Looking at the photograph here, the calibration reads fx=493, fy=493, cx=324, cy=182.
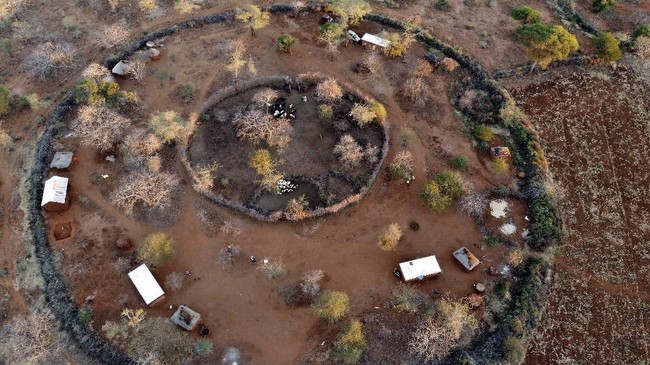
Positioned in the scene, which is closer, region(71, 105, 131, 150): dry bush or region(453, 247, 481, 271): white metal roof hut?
region(453, 247, 481, 271): white metal roof hut

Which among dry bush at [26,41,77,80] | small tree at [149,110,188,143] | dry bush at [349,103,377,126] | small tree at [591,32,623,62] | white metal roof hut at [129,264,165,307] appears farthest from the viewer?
small tree at [591,32,623,62]

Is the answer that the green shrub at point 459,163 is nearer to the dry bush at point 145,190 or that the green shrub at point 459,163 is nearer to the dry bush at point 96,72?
the dry bush at point 145,190

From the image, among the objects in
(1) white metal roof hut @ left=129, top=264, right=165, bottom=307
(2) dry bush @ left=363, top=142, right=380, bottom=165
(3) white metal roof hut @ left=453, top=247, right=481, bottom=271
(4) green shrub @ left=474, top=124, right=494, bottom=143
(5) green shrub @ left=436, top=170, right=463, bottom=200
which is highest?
(4) green shrub @ left=474, top=124, right=494, bottom=143

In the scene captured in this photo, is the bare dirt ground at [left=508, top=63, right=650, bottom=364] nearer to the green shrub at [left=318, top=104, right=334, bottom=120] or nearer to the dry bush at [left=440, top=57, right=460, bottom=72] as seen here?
the dry bush at [left=440, top=57, right=460, bottom=72]

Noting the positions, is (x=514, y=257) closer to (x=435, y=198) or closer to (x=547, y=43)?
(x=435, y=198)

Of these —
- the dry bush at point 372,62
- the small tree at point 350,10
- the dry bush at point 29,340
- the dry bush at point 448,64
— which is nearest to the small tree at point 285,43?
the small tree at point 350,10

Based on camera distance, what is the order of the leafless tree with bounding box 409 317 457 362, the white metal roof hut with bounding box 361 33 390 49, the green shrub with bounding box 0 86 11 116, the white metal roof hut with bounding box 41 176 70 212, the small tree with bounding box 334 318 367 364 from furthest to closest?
the white metal roof hut with bounding box 361 33 390 49, the green shrub with bounding box 0 86 11 116, the white metal roof hut with bounding box 41 176 70 212, the leafless tree with bounding box 409 317 457 362, the small tree with bounding box 334 318 367 364

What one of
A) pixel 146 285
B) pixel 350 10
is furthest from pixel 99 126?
pixel 350 10

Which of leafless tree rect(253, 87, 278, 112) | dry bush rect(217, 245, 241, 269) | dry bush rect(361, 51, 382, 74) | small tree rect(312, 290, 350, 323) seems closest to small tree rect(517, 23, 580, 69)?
dry bush rect(361, 51, 382, 74)

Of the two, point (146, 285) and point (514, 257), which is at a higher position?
point (514, 257)
